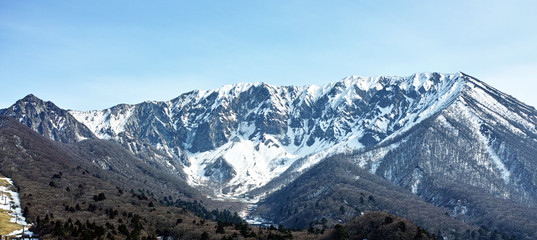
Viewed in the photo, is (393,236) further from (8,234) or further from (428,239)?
(8,234)

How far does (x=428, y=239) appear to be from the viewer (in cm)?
19838

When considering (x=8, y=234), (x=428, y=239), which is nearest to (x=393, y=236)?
(x=428, y=239)

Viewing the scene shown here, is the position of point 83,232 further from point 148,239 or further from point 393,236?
point 393,236

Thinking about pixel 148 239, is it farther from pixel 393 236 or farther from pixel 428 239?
pixel 428 239

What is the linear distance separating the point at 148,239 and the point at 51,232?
37875mm

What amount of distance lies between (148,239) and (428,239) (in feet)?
358

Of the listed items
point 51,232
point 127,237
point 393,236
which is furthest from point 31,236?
point 393,236

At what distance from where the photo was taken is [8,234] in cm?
19375

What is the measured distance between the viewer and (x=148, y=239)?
199 meters

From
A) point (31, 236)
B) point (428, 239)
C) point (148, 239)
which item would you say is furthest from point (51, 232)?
point (428, 239)

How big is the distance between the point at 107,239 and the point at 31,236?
1156 inches

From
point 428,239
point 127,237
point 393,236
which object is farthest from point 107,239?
point 428,239

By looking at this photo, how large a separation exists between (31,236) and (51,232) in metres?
7.13

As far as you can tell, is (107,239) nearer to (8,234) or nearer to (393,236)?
(8,234)
